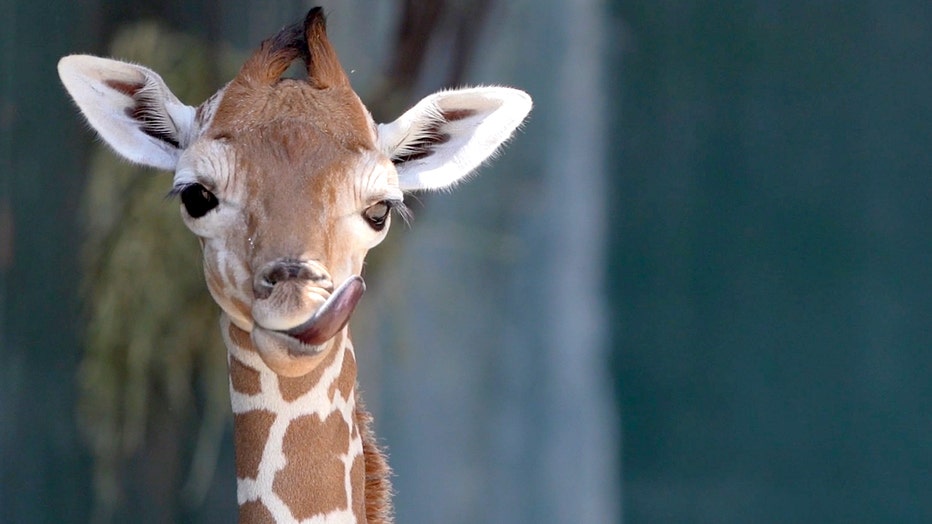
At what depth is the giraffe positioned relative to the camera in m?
2.31

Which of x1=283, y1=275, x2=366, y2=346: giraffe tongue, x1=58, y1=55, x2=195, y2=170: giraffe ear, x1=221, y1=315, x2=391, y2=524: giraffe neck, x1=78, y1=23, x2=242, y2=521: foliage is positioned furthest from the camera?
x1=78, y1=23, x2=242, y2=521: foliage

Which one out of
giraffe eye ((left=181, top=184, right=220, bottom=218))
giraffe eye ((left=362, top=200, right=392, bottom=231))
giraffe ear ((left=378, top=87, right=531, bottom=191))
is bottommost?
giraffe eye ((left=362, top=200, right=392, bottom=231))

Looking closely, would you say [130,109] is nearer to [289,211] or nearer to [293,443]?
[289,211]

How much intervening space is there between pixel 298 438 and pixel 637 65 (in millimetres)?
2800

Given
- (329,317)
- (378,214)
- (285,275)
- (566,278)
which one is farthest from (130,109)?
(566,278)

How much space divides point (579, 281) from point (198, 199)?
104 inches

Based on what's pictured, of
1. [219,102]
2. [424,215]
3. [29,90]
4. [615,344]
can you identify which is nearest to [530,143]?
[424,215]

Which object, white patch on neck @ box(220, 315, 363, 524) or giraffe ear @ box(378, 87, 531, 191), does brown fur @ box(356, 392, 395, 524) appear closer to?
white patch on neck @ box(220, 315, 363, 524)

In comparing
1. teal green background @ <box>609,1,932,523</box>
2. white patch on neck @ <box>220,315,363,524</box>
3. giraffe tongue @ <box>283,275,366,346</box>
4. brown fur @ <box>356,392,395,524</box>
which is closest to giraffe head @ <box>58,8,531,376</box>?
giraffe tongue @ <box>283,275,366,346</box>

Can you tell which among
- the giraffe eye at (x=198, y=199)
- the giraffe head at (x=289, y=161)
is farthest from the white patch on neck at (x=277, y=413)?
the giraffe eye at (x=198, y=199)

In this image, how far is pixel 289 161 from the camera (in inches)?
97.0

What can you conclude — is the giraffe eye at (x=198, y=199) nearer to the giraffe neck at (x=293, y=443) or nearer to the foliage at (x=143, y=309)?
the giraffe neck at (x=293, y=443)

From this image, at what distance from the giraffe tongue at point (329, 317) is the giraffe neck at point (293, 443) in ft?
1.28

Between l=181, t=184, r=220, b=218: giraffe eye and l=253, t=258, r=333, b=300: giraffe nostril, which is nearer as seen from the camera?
l=253, t=258, r=333, b=300: giraffe nostril
